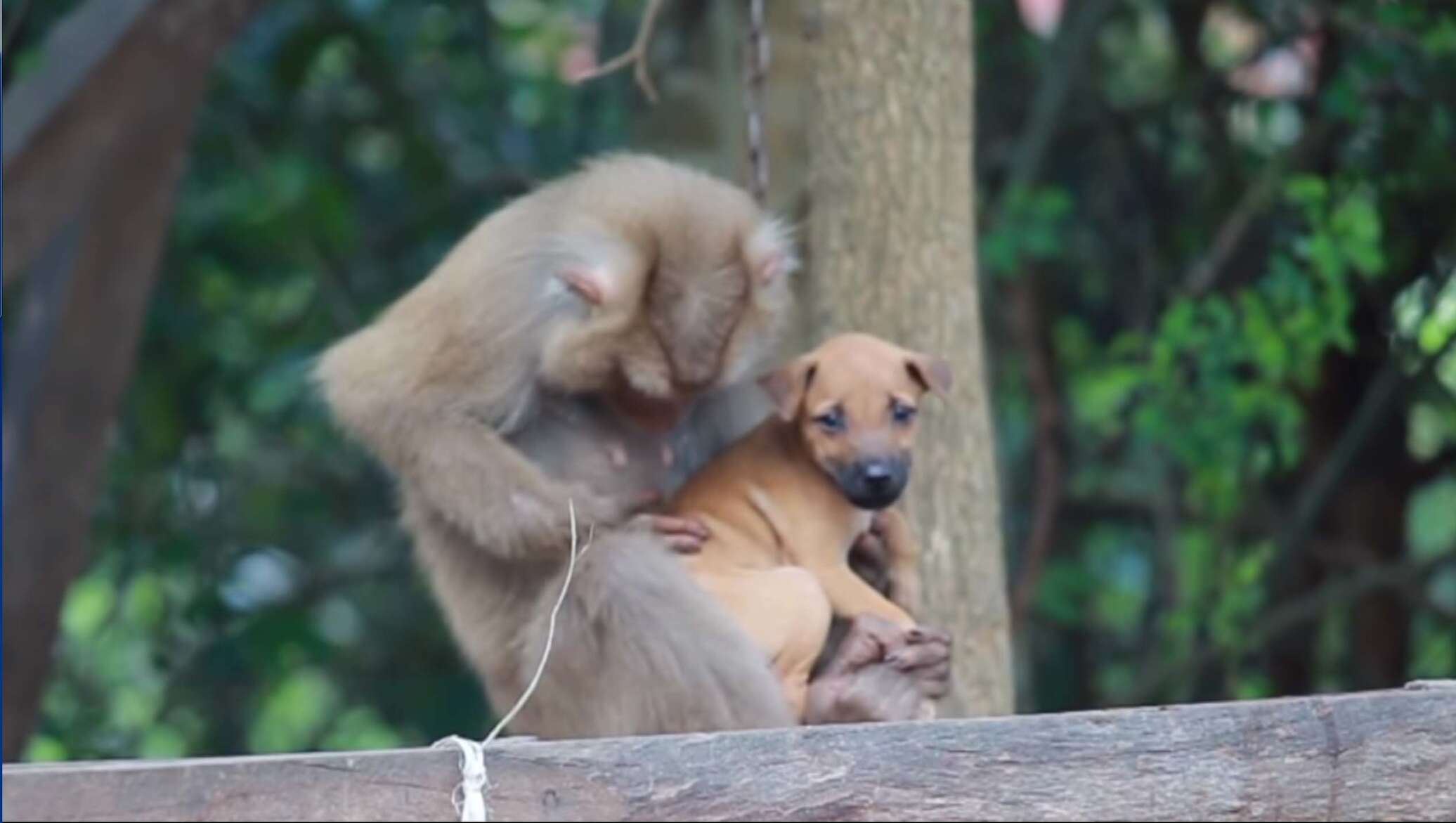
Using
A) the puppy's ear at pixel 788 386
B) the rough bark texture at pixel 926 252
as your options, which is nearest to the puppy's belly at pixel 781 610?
the puppy's ear at pixel 788 386

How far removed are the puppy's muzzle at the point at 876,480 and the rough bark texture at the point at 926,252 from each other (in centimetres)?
73

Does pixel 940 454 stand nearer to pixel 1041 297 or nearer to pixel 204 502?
pixel 1041 297

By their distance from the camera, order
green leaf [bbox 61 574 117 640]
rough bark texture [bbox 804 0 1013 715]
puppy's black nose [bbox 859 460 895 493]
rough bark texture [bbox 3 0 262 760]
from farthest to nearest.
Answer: green leaf [bbox 61 574 117 640]
rough bark texture [bbox 3 0 262 760]
rough bark texture [bbox 804 0 1013 715]
puppy's black nose [bbox 859 460 895 493]

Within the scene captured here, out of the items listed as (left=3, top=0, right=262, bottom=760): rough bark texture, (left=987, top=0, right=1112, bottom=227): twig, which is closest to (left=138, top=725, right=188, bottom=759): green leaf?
(left=3, top=0, right=262, bottom=760): rough bark texture

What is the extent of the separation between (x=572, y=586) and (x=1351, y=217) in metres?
2.56

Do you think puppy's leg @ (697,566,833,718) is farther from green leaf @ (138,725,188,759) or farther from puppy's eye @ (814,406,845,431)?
green leaf @ (138,725,188,759)

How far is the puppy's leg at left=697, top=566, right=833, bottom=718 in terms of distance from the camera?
12.4ft

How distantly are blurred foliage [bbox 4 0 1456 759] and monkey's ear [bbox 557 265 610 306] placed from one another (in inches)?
91.4

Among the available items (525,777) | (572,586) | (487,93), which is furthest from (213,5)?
(525,777)

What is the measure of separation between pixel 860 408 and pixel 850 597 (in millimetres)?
328

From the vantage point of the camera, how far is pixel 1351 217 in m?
5.59

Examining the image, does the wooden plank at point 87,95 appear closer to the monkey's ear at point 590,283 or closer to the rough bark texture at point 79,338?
the rough bark texture at point 79,338

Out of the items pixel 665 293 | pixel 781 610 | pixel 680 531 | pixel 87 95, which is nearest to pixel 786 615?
pixel 781 610

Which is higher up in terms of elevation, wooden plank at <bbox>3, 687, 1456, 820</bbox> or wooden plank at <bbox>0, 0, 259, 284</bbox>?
wooden plank at <bbox>0, 0, 259, 284</bbox>
